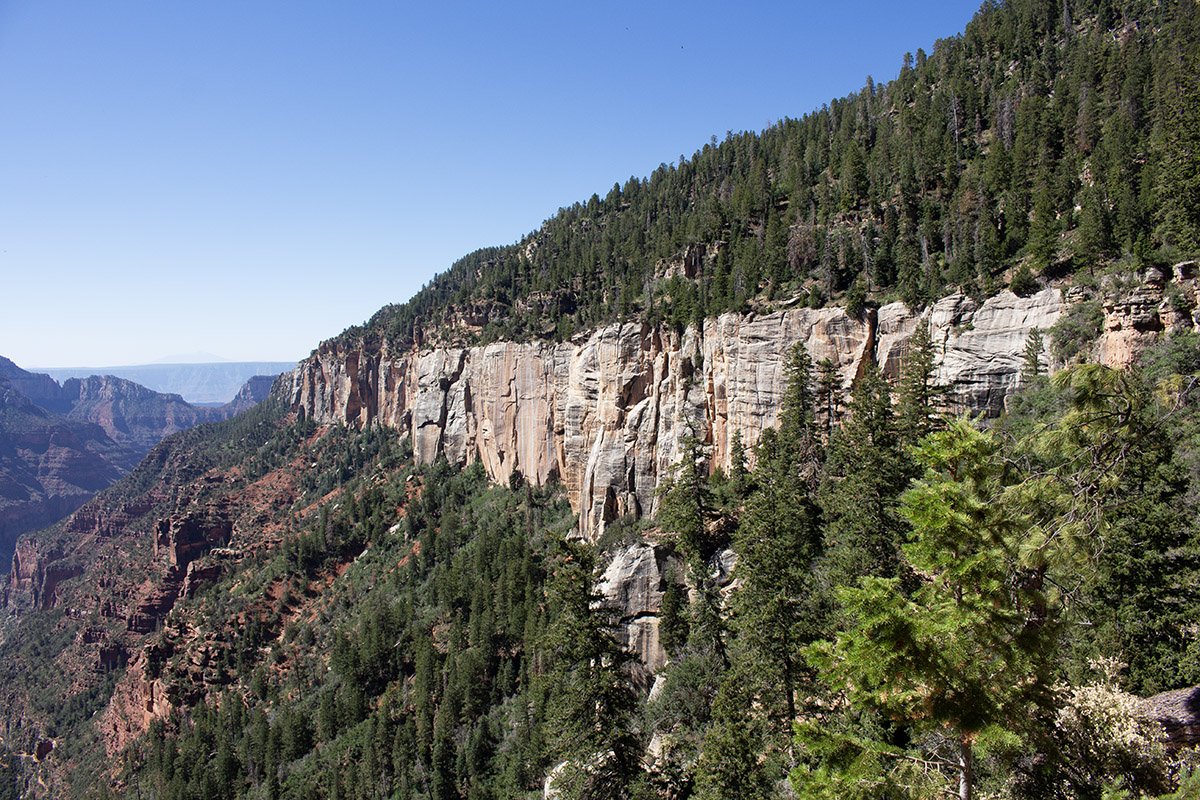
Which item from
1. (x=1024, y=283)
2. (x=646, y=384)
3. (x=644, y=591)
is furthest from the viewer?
(x=646, y=384)

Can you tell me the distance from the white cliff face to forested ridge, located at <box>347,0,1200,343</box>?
265 centimetres

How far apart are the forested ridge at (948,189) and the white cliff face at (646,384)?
265 cm

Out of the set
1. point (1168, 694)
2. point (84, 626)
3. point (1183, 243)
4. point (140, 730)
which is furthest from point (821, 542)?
point (84, 626)

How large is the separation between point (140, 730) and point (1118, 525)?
113 m

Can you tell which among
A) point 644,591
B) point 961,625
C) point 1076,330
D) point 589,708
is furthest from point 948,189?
point 961,625

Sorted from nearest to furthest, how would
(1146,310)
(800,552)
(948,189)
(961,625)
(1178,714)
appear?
(961,625)
(1178,714)
(800,552)
(1146,310)
(948,189)

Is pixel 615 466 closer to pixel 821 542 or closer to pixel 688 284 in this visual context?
pixel 688 284

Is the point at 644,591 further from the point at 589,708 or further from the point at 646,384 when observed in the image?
the point at 646,384

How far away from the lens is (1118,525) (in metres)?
19.2

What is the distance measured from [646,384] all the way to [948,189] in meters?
35.6

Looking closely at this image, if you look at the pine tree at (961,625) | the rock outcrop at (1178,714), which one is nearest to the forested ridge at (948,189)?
the rock outcrop at (1178,714)

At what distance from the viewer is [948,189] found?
62.5 metres

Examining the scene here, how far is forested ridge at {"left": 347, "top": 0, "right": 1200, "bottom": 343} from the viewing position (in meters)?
43.0

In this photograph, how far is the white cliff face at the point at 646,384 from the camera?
43.4 m
